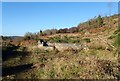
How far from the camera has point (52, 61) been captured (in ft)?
78.3

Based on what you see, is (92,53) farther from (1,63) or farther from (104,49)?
(1,63)

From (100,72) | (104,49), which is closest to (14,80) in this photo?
(100,72)

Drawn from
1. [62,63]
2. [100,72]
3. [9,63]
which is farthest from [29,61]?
[100,72]

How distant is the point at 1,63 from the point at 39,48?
7620mm

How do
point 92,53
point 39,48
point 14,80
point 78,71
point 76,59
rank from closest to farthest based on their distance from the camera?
point 14,80, point 78,71, point 76,59, point 92,53, point 39,48

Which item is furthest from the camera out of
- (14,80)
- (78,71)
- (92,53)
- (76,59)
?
(92,53)

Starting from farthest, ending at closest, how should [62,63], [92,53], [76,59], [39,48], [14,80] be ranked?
[39,48]
[92,53]
[76,59]
[62,63]
[14,80]

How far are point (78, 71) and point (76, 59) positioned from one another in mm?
3605

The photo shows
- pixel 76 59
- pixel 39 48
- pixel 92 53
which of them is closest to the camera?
pixel 76 59

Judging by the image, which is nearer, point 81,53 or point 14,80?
point 14,80

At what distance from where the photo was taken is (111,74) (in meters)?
19.9

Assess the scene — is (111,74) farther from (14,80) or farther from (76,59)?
(14,80)

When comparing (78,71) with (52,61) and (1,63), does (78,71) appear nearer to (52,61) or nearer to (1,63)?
(52,61)

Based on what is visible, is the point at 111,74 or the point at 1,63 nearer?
the point at 111,74
